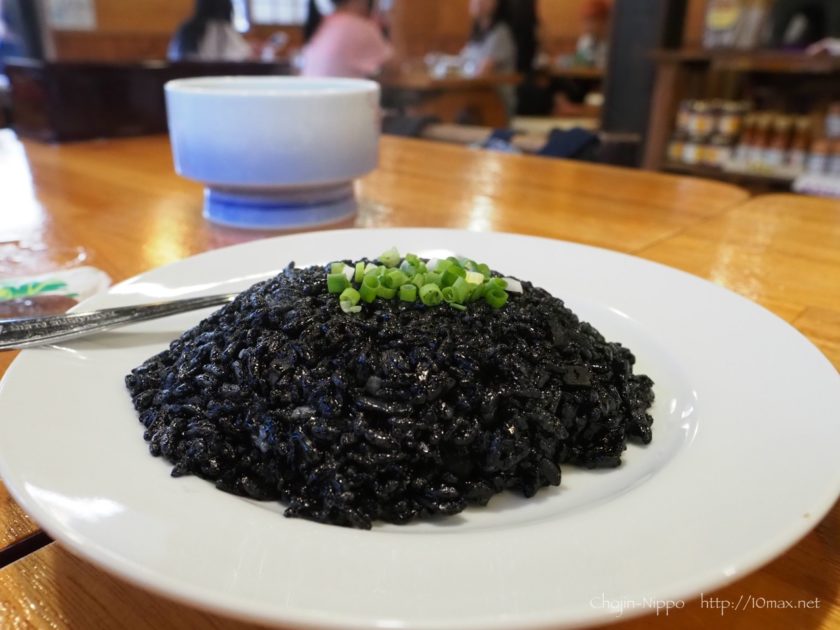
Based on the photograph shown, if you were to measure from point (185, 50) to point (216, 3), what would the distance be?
51 centimetres

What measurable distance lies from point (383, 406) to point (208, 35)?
237 inches

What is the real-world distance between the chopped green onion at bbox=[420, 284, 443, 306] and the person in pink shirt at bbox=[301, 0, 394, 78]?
190 inches

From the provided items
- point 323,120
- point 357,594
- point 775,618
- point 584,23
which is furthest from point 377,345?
point 584,23

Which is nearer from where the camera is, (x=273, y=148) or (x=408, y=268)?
(x=408, y=268)

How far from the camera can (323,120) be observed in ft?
5.27

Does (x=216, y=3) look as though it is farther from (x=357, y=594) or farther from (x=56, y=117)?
(x=357, y=594)

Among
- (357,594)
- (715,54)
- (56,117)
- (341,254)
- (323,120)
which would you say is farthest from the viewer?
(715,54)

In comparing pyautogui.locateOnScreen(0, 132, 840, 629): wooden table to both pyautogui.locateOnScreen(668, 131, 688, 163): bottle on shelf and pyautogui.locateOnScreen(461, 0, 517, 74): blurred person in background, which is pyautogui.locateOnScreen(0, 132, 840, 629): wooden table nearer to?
pyautogui.locateOnScreen(668, 131, 688, 163): bottle on shelf

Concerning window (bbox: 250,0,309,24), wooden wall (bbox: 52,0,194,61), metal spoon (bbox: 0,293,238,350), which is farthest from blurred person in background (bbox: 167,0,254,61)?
window (bbox: 250,0,309,24)

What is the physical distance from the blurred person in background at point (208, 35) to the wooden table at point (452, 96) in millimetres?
1463

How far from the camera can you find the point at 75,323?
0.92m

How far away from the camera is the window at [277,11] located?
11695mm

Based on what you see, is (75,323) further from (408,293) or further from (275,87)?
(275,87)

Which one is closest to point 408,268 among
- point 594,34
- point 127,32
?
point 594,34
